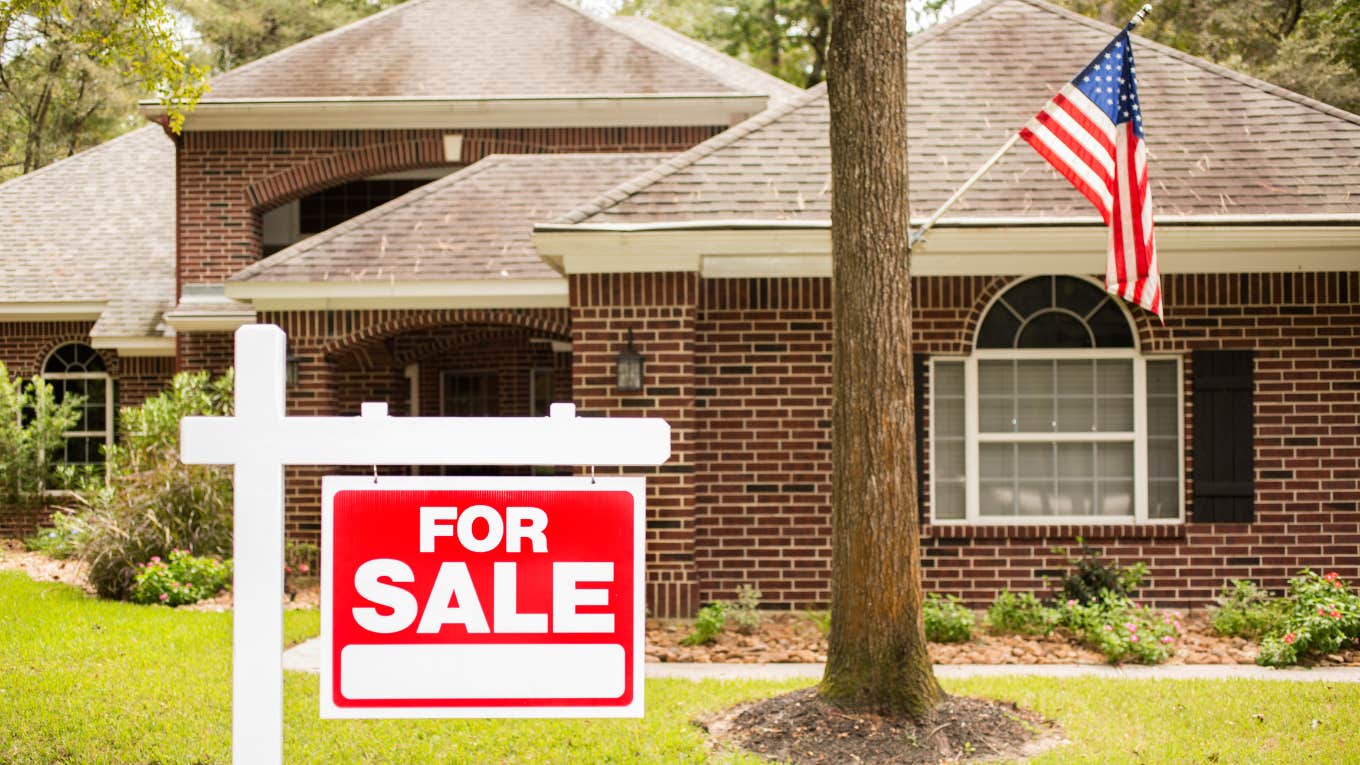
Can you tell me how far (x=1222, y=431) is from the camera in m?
9.49

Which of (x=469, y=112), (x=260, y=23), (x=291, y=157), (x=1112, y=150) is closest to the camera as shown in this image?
(x=1112, y=150)

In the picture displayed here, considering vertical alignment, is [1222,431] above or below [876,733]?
above

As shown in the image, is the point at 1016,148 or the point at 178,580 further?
the point at 178,580

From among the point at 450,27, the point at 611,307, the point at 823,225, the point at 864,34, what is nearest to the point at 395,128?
the point at 450,27

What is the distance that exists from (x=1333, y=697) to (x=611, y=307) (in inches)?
210

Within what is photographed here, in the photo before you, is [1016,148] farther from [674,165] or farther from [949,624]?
[949,624]

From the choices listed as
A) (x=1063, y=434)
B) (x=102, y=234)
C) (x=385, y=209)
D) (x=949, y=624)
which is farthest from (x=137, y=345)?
(x=1063, y=434)

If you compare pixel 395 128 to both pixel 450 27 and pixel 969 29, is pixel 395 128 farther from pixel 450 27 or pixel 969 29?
pixel 969 29

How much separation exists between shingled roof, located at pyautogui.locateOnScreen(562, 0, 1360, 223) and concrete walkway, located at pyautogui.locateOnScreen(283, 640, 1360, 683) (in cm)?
321

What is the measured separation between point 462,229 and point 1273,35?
17039mm

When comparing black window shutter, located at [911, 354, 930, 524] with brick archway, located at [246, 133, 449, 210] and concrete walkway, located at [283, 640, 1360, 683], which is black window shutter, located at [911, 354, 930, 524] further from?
brick archway, located at [246, 133, 449, 210]

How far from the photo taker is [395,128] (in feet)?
49.5

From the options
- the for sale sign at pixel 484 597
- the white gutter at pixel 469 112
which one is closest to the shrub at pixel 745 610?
the for sale sign at pixel 484 597

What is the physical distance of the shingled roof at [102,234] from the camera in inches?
681
